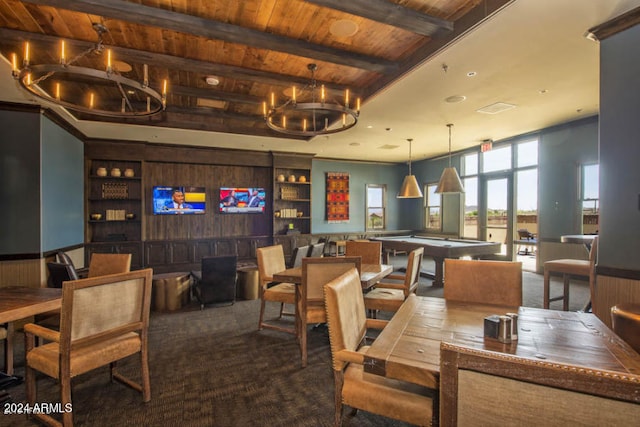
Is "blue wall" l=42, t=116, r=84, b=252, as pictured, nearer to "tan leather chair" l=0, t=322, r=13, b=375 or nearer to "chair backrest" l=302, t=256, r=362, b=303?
"tan leather chair" l=0, t=322, r=13, b=375

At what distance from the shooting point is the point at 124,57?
3.43 m

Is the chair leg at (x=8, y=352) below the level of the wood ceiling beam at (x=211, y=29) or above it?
below

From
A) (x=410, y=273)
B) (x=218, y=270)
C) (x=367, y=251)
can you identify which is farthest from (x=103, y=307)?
(x=367, y=251)

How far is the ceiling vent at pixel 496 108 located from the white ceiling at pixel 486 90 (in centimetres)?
10

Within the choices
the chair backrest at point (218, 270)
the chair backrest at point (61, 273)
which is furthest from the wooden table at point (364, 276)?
the chair backrest at point (61, 273)

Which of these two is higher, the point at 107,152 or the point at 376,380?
the point at 107,152

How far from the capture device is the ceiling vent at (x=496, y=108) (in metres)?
4.79

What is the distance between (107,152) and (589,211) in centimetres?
954

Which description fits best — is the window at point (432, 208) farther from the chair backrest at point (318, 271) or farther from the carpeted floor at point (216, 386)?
the chair backrest at point (318, 271)

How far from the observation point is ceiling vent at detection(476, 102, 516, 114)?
15.7 feet

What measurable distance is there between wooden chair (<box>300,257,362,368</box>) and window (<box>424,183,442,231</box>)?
23.0 ft

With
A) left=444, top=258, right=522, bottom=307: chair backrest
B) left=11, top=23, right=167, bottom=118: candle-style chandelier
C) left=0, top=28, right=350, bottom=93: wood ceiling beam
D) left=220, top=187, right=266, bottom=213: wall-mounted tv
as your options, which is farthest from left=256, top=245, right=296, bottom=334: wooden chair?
left=220, top=187, right=266, bottom=213: wall-mounted tv

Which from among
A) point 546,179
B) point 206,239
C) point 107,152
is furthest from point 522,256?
point 107,152

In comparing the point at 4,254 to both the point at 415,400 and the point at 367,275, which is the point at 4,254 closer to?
the point at 367,275
